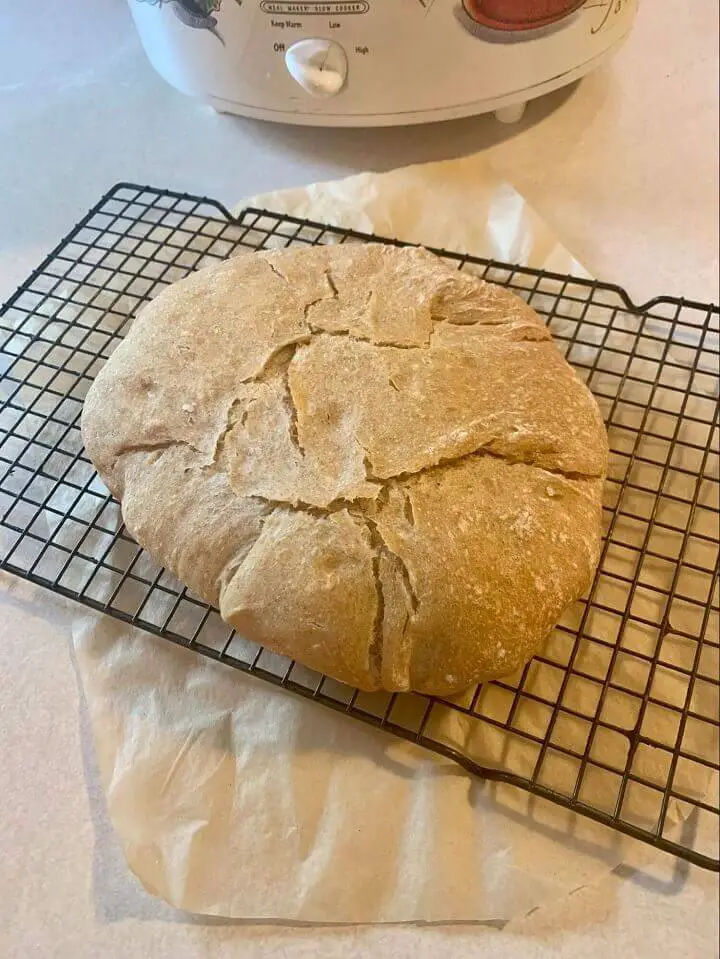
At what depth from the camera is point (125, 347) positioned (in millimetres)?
782

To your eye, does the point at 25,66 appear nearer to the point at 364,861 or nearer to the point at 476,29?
the point at 476,29

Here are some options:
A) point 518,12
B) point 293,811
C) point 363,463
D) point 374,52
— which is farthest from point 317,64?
point 293,811

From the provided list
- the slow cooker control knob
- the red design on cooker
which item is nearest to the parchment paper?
the slow cooker control knob

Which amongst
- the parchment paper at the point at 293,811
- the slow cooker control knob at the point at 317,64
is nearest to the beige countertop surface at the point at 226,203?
the parchment paper at the point at 293,811

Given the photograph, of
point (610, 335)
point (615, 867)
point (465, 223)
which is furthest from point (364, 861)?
point (465, 223)

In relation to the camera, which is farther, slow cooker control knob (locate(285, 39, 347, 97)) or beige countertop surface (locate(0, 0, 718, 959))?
slow cooker control knob (locate(285, 39, 347, 97))

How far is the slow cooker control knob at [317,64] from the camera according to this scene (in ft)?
3.21

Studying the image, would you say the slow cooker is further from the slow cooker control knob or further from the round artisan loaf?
the round artisan loaf

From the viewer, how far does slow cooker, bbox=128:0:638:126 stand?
948mm

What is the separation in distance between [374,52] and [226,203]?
0.33m

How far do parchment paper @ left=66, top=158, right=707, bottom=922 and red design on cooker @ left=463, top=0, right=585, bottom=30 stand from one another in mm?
847

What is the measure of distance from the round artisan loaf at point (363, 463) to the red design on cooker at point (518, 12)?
39 cm

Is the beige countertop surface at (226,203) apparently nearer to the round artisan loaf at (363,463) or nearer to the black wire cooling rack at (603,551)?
the black wire cooling rack at (603,551)

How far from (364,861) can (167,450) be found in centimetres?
41
